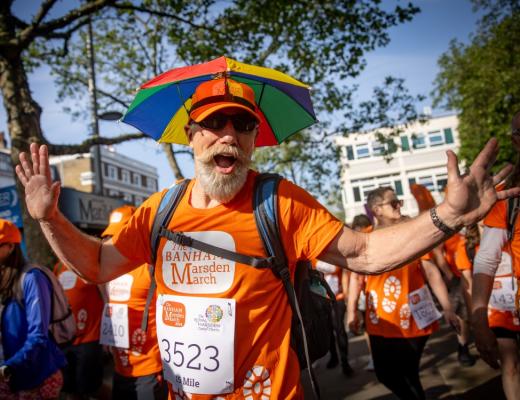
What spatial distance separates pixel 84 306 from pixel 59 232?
2659mm

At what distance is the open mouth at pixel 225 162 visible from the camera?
208 centimetres

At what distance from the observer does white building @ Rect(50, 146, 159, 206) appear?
48.2m

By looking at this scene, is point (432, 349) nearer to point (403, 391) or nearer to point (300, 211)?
point (403, 391)

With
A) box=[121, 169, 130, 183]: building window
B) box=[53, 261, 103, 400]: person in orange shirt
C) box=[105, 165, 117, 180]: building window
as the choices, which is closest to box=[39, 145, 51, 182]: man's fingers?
box=[53, 261, 103, 400]: person in orange shirt

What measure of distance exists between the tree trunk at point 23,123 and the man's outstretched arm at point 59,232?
196 inches

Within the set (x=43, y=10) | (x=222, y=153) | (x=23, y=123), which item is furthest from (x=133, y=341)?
(x=43, y=10)

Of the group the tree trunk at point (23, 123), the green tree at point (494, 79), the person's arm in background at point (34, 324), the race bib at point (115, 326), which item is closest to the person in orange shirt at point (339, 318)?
the race bib at point (115, 326)

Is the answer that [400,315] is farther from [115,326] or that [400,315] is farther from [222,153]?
[222,153]

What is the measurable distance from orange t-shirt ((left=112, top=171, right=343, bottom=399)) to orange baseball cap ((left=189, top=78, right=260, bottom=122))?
439mm

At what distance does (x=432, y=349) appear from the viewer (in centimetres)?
700

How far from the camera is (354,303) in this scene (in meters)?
4.40

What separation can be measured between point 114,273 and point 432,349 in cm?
637

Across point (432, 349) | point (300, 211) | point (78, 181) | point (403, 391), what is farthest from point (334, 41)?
point (78, 181)

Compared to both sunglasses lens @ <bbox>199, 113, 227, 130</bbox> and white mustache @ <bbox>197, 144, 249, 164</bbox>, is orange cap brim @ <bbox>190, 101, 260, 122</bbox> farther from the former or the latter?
white mustache @ <bbox>197, 144, 249, 164</bbox>
